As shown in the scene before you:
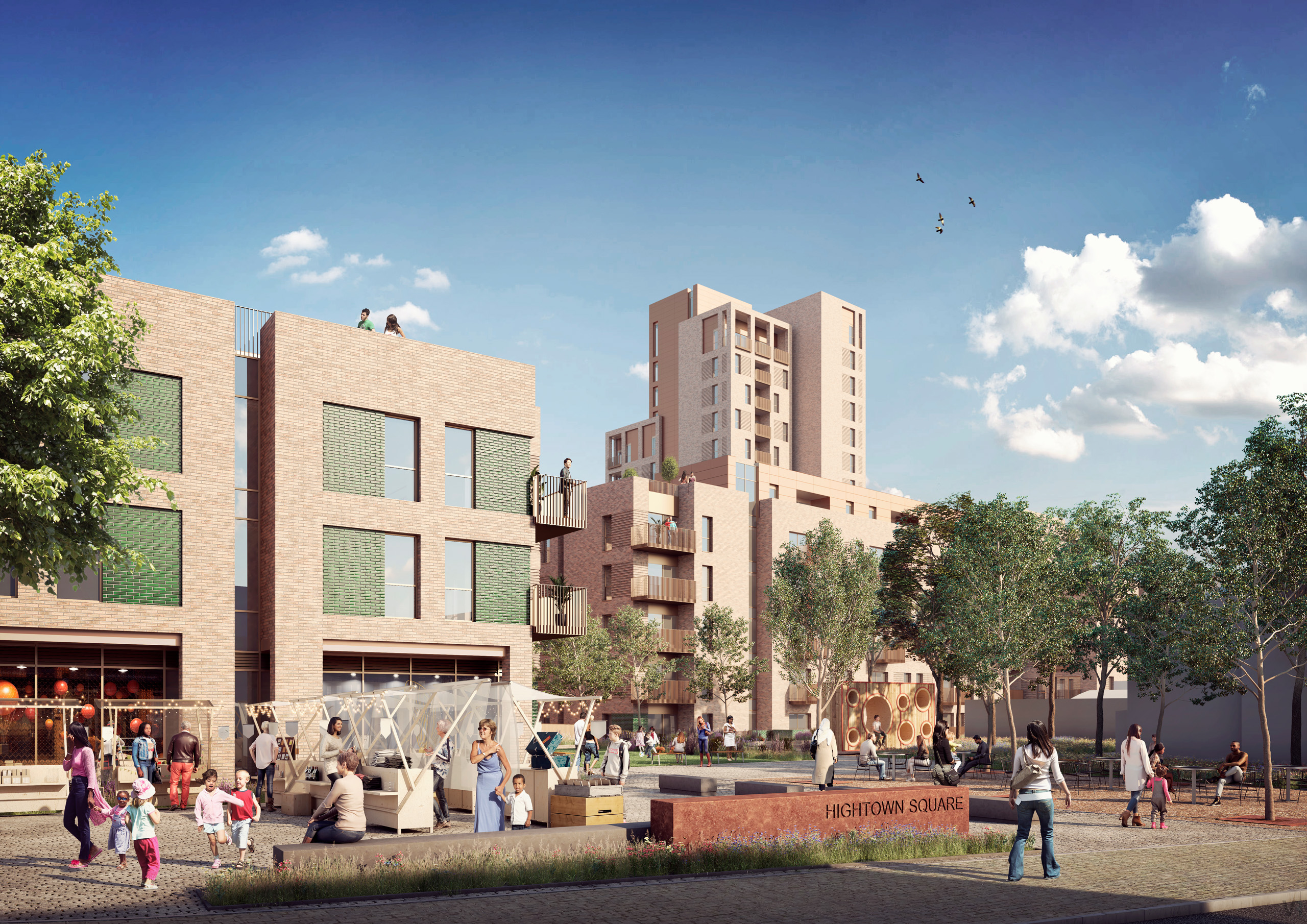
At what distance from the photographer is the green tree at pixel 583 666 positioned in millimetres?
46094

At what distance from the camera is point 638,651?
49.3 meters

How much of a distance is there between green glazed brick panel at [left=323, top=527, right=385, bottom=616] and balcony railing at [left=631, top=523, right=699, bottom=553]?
24.7 metres

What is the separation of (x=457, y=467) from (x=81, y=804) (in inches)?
731

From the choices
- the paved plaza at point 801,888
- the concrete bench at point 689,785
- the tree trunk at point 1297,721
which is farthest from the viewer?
the tree trunk at point 1297,721

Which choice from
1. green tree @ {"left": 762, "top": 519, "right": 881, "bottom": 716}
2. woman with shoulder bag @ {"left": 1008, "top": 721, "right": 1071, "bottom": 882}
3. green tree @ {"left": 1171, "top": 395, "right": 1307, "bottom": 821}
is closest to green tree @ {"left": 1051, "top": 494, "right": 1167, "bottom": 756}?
green tree @ {"left": 762, "top": 519, "right": 881, "bottom": 716}

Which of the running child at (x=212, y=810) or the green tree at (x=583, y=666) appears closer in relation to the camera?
the running child at (x=212, y=810)

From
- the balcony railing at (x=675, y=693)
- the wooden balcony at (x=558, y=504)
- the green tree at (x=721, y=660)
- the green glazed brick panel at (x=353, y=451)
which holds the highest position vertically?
the green glazed brick panel at (x=353, y=451)

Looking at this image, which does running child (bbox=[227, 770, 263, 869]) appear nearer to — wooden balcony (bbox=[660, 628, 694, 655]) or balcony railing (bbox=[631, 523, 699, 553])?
balcony railing (bbox=[631, 523, 699, 553])

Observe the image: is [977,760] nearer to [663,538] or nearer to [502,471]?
[502,471]

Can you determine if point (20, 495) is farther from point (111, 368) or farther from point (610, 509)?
point (610, 509)

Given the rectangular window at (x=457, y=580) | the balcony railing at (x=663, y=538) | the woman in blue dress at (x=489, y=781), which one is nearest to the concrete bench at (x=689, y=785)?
the rectangular window at (x=457, y=580)

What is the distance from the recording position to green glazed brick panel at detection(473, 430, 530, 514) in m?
32.4

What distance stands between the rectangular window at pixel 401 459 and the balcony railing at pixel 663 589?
23858 mm

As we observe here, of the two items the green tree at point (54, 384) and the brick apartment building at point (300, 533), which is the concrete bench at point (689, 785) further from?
the green tree at point (54, 384)
